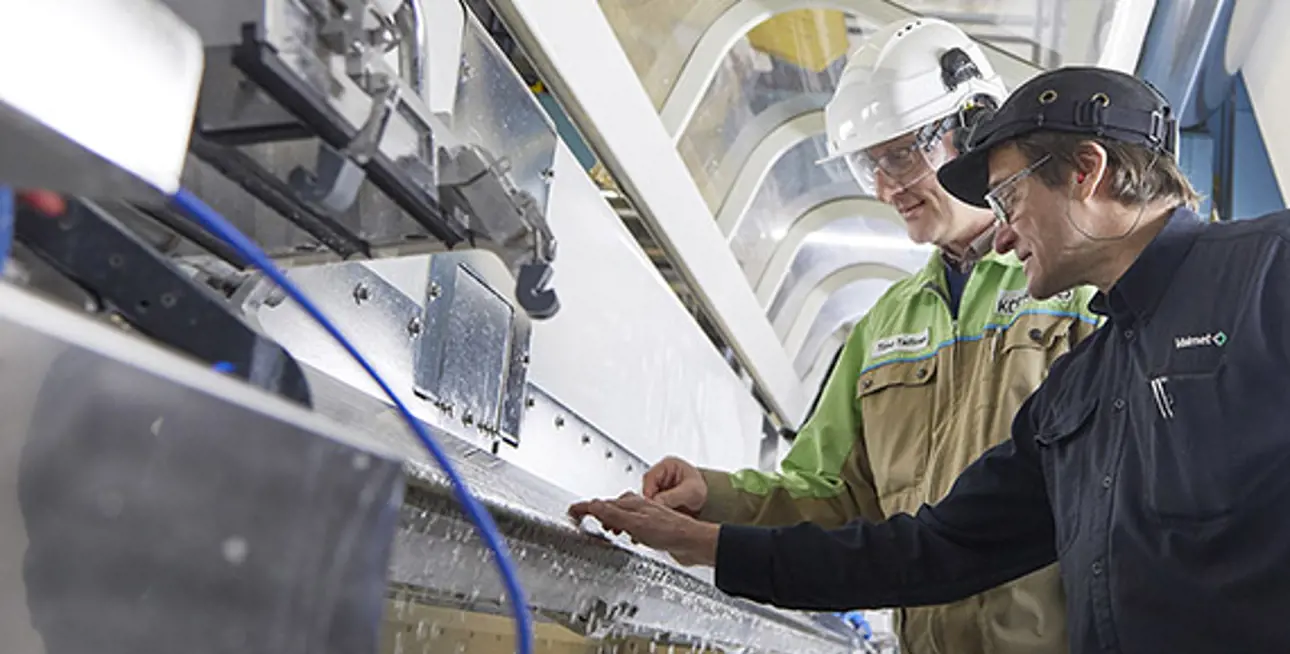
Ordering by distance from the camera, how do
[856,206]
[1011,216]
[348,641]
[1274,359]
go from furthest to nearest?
[856,206] < [1011,216] < [1274,359] < [348,641]

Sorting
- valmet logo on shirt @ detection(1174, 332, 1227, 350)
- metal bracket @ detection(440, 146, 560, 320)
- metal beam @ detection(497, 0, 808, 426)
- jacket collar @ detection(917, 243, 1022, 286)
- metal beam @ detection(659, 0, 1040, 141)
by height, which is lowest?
metal bracket @ detection(440, 146, 560, 320)

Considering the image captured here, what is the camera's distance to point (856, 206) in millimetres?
4375

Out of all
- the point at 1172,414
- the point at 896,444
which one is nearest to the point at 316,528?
the point at 1172,414

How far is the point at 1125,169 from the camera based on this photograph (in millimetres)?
1599

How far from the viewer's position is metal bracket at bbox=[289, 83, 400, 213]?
0.65 m

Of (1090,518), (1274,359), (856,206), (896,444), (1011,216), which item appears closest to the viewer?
(1274,359)

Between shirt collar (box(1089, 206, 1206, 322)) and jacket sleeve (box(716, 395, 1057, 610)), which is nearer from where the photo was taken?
shirt collar (box(1089, 206, 1206, 322))

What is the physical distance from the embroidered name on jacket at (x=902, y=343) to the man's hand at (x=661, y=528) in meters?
0.79

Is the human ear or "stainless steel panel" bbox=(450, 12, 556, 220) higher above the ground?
the human ear

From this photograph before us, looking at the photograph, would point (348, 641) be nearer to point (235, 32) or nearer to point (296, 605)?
point (296, 605)

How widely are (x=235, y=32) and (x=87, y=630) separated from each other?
0.27 metres

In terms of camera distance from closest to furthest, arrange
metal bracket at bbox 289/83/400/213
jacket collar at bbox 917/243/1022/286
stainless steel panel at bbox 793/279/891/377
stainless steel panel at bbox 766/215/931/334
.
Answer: metal bracket at bbox 289/83/400/213
jacket collar at bbox 917/243/1022/286
stainless steel panel at bbox 766/215/931/334
stainless steel panel at bbox 793/279/891/377

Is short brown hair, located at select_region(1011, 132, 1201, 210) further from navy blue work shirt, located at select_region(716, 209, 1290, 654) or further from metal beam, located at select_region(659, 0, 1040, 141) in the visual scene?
metal beam, located at select_region(659, 0, 1040, 141)

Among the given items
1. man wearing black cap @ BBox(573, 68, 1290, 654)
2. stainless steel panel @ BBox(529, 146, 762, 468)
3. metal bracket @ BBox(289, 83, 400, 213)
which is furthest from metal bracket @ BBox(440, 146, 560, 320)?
stainless steel panel @ BBox(529, 146, 762, 468)
